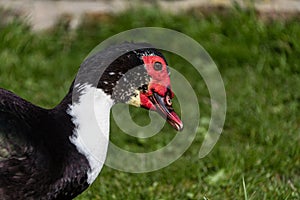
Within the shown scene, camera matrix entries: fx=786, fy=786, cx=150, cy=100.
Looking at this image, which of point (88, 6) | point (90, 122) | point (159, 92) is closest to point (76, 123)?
point (90, 122)

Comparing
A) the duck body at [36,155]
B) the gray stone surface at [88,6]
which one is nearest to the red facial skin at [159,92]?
the duck body at [36,155]

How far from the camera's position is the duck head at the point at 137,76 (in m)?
3.29

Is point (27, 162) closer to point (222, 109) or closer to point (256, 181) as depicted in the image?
point (256, 181)

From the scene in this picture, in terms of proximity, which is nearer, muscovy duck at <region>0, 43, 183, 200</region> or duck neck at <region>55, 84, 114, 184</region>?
muscovy duck at <region>0, 43, 183, 200</region>

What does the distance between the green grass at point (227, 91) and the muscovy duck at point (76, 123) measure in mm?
882

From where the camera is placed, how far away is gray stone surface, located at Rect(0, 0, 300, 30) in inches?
241

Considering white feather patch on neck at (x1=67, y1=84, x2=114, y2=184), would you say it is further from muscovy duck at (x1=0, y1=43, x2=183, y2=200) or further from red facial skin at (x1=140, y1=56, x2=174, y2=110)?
red facial skin at (x1=140, y1=56, x2=174, y2=110)

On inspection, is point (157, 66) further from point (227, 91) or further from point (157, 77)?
point (227, 91)

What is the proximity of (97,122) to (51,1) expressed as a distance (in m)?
3.36

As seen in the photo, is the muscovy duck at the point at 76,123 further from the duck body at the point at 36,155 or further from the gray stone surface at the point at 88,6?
the gray stone surface at the point at 88,6

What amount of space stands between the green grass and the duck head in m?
0.94

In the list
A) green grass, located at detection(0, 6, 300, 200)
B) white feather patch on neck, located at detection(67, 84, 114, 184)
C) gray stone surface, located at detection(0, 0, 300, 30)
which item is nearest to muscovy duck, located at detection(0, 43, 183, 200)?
white feather patch on neck, located at detection(67, 84, 114, 184)

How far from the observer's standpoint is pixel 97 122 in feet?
10.7

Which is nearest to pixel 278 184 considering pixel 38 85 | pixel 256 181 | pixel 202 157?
pixel 256 181
